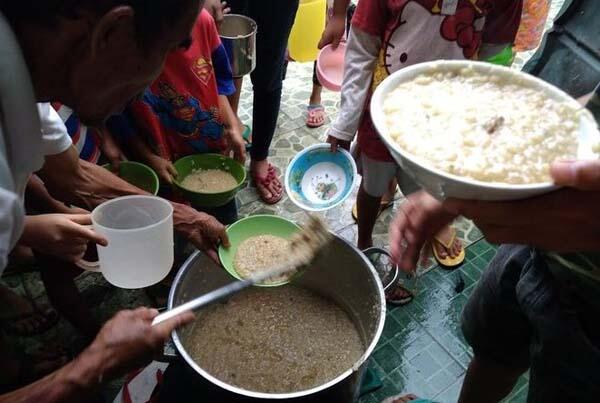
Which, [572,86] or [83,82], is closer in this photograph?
[83,82]

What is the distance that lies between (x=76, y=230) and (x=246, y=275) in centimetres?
54

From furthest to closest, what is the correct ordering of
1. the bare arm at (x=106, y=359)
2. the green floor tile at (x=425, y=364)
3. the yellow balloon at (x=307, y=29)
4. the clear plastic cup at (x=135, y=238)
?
1. the yellow balloon at (x=307, y=29)
2. the green floor tile at (x=425, y=364)
3. the clear plastic cup at (x=135, y=238)
4. the bare arm at (x=106, y=359)

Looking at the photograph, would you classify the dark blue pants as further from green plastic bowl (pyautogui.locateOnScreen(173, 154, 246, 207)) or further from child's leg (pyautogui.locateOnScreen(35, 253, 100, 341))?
child's leg (pyautogui.locateOnScreen(35, 253, 100, 341))

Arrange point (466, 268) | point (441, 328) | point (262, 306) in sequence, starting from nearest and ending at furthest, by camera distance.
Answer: point (262, 306), point (441, 328), point (466, 268)

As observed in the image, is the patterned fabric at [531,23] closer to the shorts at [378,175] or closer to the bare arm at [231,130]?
the shorts at [378,175]

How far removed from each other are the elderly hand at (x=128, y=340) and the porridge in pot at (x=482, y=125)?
65 cm

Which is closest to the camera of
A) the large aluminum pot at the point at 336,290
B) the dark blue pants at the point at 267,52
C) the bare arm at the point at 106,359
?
the bare arm at the point at 106,359

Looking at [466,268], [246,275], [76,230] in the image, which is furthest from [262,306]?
[466,268]

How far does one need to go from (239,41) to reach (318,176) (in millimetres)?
671

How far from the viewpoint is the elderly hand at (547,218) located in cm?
81

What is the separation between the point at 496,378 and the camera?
1.50 m

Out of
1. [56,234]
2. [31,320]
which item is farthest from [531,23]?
[31,320]

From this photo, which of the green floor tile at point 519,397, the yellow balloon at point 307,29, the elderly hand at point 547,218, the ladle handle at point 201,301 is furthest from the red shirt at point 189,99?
the green floor tile at point 519,397

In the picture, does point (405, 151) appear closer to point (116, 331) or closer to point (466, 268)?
point (116, 331)
